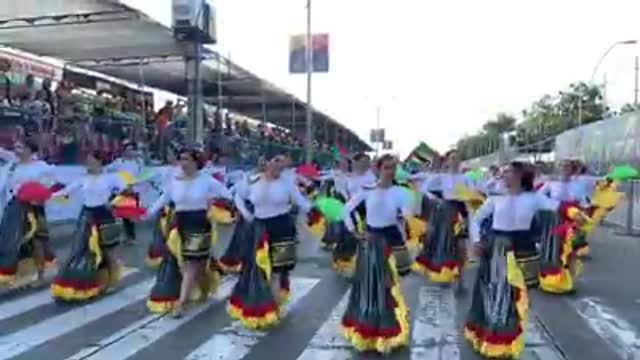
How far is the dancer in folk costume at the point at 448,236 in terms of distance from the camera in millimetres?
12039

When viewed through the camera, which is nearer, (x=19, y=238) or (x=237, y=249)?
(x=19, y=238)

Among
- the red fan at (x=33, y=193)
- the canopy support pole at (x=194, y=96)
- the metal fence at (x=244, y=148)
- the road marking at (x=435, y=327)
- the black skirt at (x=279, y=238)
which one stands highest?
Answer: the canopy support pole at (x=194, y=96)

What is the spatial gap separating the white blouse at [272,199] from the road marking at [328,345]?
48.3 inches

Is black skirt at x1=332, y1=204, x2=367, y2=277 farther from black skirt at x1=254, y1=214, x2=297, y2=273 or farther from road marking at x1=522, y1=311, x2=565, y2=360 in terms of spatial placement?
road marking at x1=522, y1=311, x2=565, y2=360

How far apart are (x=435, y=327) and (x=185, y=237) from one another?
2700 mm

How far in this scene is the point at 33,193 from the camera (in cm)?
1119

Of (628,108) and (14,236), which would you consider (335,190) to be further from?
(628,108)

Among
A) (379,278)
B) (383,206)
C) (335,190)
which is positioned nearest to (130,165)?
(335,190)

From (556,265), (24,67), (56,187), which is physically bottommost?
(556,265)

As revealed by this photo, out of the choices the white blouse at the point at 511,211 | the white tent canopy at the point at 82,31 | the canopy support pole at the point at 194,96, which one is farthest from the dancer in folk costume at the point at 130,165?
the white blouse at the point at 511,211

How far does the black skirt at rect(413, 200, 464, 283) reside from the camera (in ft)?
39.5

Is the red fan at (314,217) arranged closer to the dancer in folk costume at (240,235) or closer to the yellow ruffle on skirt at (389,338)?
the dancer in folk costume at (240,235)

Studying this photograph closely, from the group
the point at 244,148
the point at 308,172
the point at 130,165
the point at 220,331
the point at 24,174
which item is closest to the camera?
the point at 220,331

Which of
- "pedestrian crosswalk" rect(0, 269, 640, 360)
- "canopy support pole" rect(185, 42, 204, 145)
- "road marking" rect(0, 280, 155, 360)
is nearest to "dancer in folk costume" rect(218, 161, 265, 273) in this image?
"pedestrian crosswalk" rect(0, 269, 640, 360)
